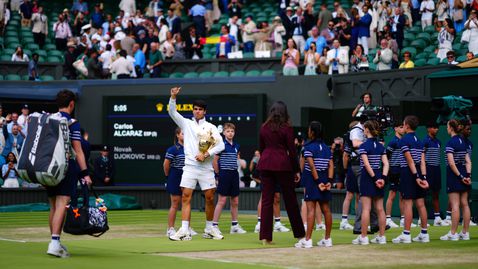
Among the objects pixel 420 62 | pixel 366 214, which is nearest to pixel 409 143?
pixel 366 214

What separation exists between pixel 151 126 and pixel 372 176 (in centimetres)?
1570

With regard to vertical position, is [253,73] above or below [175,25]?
below

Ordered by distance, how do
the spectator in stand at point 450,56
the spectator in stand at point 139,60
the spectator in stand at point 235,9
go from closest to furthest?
the spectator in stand at point 450,56
the spectator in stand at point 139,60
the spectator in stand at point 235,9

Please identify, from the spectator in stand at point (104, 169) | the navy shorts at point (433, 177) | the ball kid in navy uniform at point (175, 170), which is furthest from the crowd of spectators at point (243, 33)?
the ball kid in navy uniform at point (175, 170)

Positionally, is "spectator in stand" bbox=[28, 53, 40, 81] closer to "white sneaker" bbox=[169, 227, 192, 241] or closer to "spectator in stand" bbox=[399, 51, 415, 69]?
"spectator in stand" bbox=[399, 51, 415, 69]

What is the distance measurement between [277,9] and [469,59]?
12627 mm

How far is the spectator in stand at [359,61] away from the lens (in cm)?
2731

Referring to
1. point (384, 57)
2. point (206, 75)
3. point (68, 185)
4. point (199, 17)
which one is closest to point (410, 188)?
point (68, 185)

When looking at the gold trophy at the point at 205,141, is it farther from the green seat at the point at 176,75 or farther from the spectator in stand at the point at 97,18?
the spectator in stand at the point at 97,18

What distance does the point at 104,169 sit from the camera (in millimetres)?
28359

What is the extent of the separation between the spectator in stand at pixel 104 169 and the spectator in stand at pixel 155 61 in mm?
3783

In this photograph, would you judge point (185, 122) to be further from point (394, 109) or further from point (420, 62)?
point (420, 62)

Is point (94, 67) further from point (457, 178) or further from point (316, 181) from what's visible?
point (316, 181)

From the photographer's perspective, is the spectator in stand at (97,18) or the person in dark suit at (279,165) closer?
the person in dark suit at (279,165)
